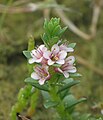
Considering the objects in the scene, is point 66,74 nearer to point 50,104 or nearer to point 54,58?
point 54,58

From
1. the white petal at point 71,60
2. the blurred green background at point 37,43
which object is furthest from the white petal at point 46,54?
the blurred green background at point 37,43

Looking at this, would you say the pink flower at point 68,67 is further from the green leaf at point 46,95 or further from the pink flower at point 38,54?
the green leaf at point 46,95

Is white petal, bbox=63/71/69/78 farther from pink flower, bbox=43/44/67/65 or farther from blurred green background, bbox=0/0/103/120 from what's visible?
blurred green background, bbox=0/0/103/120

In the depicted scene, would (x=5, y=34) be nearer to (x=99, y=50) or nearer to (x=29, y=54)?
(x=99, y=50)

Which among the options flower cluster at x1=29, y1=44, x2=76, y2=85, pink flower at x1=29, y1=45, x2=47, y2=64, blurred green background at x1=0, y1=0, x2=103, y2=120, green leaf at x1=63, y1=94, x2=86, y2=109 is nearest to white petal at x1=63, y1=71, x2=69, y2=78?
flower cluster at x1=29, y1=44, x2=76, y2=85

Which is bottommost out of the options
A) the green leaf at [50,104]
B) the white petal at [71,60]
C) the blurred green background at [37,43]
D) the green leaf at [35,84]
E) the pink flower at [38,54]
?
the blurred green background at [37,43]

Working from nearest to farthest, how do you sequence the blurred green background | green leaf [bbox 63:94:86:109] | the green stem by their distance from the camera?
the green stem < green leaf [bbox 63:94:86:109] < the blurred green background
